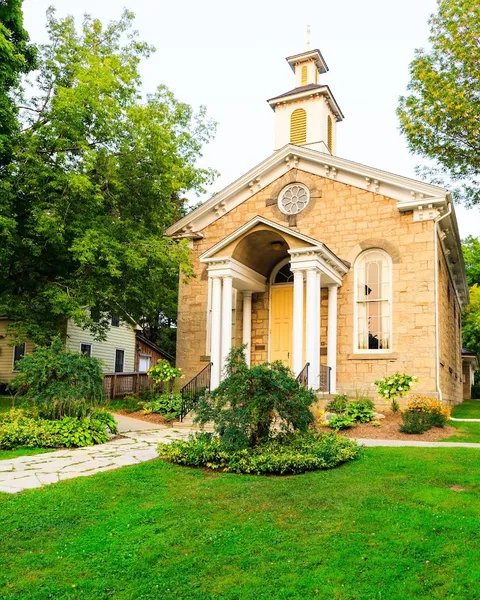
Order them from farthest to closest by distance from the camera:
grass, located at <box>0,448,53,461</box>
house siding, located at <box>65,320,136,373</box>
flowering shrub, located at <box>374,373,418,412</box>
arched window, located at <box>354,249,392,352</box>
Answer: house siding, located at <box>65,320,136,373</box>
arched window, located at <box>354,249,392,352</box>
flowering shrub, located at <box>374,373,418,412</box>
grass, located at <box>0,448,53,461</box>

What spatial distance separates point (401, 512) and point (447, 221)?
429 inches

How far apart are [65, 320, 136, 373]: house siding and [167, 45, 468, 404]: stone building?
37.8 ft

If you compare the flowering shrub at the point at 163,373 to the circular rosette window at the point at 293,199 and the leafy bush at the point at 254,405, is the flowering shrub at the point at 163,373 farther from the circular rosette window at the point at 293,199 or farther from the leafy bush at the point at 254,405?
the leafy bush at the point at 254,405

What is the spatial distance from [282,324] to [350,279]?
239 cm

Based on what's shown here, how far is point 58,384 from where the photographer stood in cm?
1009

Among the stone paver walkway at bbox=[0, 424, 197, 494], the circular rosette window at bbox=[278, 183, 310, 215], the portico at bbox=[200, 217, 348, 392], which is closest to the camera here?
the stone paver walkway at bbox=[0, 424, 197, 494]

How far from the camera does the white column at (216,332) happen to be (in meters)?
13.8

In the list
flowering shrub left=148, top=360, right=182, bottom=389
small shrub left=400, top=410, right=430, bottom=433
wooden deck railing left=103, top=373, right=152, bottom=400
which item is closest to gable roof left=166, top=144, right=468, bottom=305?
flowering shrub left=148, top=360, right=182, bottom=389

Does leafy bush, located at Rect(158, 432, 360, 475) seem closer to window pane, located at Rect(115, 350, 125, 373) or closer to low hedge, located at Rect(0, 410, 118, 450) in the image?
low hedge, located at Rect(0, 410, 118, 450)

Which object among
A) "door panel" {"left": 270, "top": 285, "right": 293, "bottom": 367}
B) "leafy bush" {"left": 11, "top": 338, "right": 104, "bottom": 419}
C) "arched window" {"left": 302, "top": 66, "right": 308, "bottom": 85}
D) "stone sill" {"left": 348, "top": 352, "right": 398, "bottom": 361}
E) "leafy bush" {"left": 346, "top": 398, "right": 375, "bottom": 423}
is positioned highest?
"arched window" {"left": 302, "top": 66, "right": 308, "bottom": 85}

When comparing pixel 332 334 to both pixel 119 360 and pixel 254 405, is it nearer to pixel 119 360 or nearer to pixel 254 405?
pixel 254 405

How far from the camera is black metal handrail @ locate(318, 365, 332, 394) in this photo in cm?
1355

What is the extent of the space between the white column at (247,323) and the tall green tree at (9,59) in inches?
296

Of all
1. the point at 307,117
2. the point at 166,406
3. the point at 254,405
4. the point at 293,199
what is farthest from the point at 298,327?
the point at 307,117
